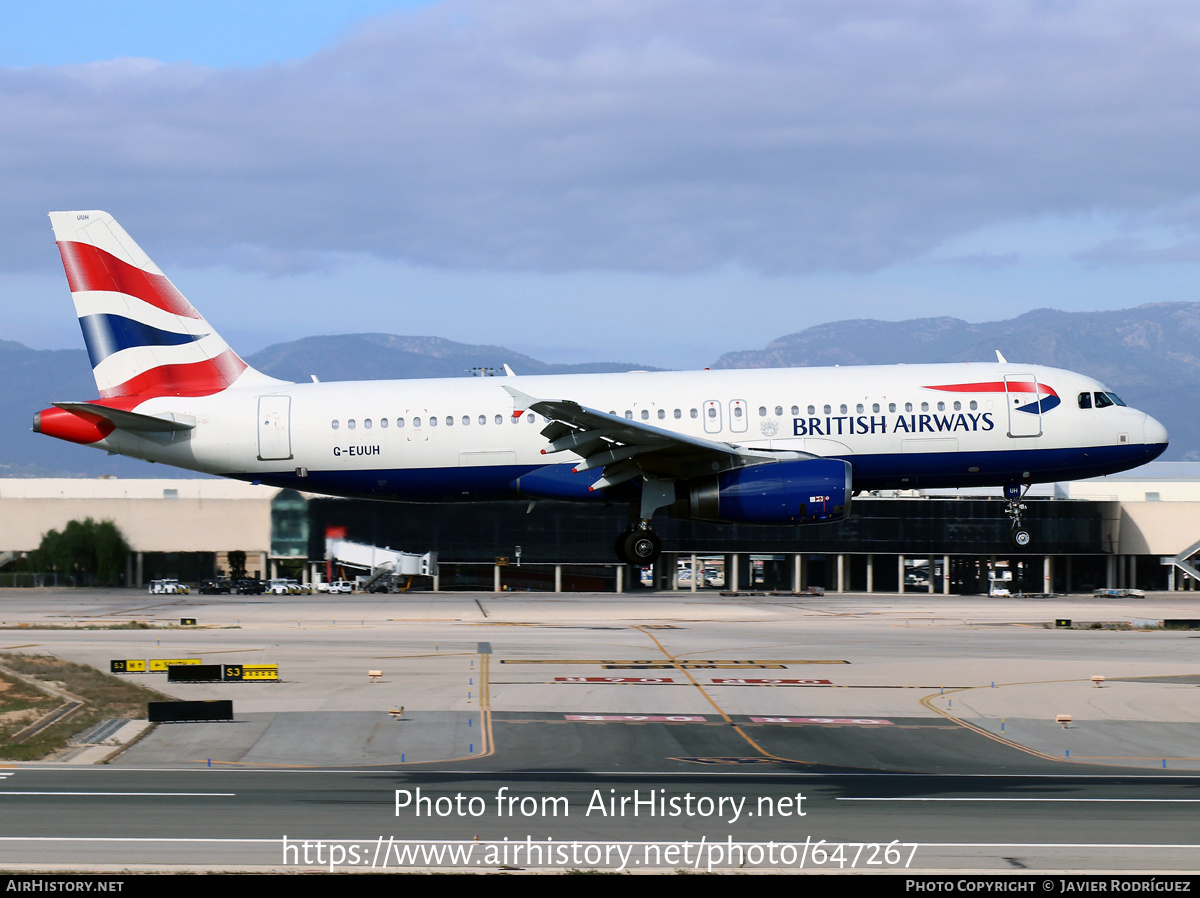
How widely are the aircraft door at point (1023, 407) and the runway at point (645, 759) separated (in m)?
7.95

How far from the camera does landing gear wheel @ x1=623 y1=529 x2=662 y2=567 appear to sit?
38.9 m

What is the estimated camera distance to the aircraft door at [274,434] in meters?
39.9

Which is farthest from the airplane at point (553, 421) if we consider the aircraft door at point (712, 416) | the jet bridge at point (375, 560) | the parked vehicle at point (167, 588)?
the parked vehicle at point (167, 588)

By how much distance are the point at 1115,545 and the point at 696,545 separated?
3943 cm

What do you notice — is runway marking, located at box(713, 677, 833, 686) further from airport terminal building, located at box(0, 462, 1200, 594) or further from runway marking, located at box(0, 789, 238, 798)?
airport terminal building, located at box(0, 462, 1200, 594)

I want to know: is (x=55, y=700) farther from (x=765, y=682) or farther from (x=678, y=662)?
(x=765, y=682)

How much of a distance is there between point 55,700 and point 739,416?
70.4ft

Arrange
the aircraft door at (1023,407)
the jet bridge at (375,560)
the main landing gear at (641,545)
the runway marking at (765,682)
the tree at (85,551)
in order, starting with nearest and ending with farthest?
the runway marking at (765,682) < the main landing gear at (641,545) < the aircraft door at (1023,407) < the jet bridge at (375,560) < the tree at (85,551)

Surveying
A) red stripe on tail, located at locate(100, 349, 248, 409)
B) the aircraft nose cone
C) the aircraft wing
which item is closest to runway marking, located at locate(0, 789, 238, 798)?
the aircraft wing

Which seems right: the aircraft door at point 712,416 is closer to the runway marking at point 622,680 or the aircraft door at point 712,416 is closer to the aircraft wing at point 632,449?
the aircraft wing at point 632,449

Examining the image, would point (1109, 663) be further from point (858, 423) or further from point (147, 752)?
point (147, 752)

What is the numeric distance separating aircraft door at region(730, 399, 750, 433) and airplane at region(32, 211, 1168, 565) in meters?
0.05

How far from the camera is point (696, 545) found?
106m

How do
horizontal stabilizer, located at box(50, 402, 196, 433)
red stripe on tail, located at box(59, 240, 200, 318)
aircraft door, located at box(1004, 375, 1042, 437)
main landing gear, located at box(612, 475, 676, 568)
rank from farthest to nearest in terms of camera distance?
red stripe on tail, located at box(59, 240, 200, 318), aircraft door, located at box(1004, 375, 1042, 437), main landing gear, located at box(612, 475, 676, 568), horizontal stabilizer, located at box(50, 402, 196, 433)
